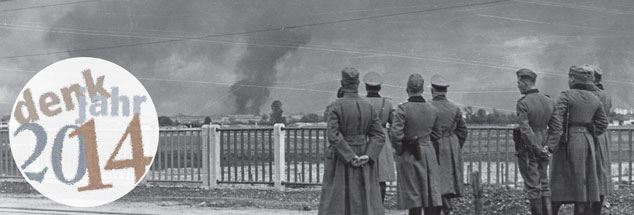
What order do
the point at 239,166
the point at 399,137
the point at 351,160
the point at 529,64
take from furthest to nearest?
1. the point at 529,64
2. the point at 239,166
3. the point at 399,137
4. the point at 351,160

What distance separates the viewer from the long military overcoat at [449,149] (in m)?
8.66

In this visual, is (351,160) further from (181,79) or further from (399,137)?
(181,79)

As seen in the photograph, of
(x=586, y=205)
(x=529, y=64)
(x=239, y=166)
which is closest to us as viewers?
(x=586, y=205)

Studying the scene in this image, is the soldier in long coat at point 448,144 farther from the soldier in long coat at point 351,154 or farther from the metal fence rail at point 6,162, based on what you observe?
the metal fence rail at point 6,162

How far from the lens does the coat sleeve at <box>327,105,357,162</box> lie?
724cm

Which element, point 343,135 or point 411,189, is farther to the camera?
point 411,189

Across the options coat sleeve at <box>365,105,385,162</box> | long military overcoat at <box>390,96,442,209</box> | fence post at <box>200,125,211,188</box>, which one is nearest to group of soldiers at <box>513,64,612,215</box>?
long military overcoat at <box>390,96,442,209</box>

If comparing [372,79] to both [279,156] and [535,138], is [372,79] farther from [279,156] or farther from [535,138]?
[279,156]

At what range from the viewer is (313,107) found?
16438mm

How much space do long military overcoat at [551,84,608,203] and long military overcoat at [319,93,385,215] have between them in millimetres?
2444

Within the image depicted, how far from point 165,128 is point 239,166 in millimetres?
1856

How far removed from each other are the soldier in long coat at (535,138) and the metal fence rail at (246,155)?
235 inches

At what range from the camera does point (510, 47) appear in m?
16.6

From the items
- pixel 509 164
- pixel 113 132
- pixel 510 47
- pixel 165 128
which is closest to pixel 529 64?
pixel 510 47
